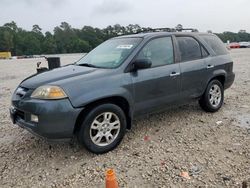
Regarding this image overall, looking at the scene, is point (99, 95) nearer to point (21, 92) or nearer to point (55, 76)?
point (55, 76)

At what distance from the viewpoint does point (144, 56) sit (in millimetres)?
4895

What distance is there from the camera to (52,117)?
3900 mm

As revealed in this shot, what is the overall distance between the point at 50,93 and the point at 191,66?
9.15 feet

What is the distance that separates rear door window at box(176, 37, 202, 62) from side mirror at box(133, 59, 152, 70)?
110cm

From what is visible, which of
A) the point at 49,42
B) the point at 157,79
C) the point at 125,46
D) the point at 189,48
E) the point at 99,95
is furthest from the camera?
the point at 49,42

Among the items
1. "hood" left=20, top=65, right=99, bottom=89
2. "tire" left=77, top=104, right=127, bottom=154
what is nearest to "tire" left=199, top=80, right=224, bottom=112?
"tire" left=77, top=104, right=127, bottom=154

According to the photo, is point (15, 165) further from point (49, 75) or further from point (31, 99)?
point (49, 75)

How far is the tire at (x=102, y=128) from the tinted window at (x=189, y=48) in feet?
6.13

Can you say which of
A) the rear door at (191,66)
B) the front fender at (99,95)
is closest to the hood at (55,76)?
the front fender at (99,95)

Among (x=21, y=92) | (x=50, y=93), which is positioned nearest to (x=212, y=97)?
(x=50, y=93)

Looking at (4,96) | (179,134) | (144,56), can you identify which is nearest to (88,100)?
(144,56)

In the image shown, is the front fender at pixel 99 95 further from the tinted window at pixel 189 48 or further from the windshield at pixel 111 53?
the tinted window at pixel 189 48

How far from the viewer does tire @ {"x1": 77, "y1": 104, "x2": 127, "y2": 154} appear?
163 inches

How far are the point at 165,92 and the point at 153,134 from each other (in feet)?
2.49
